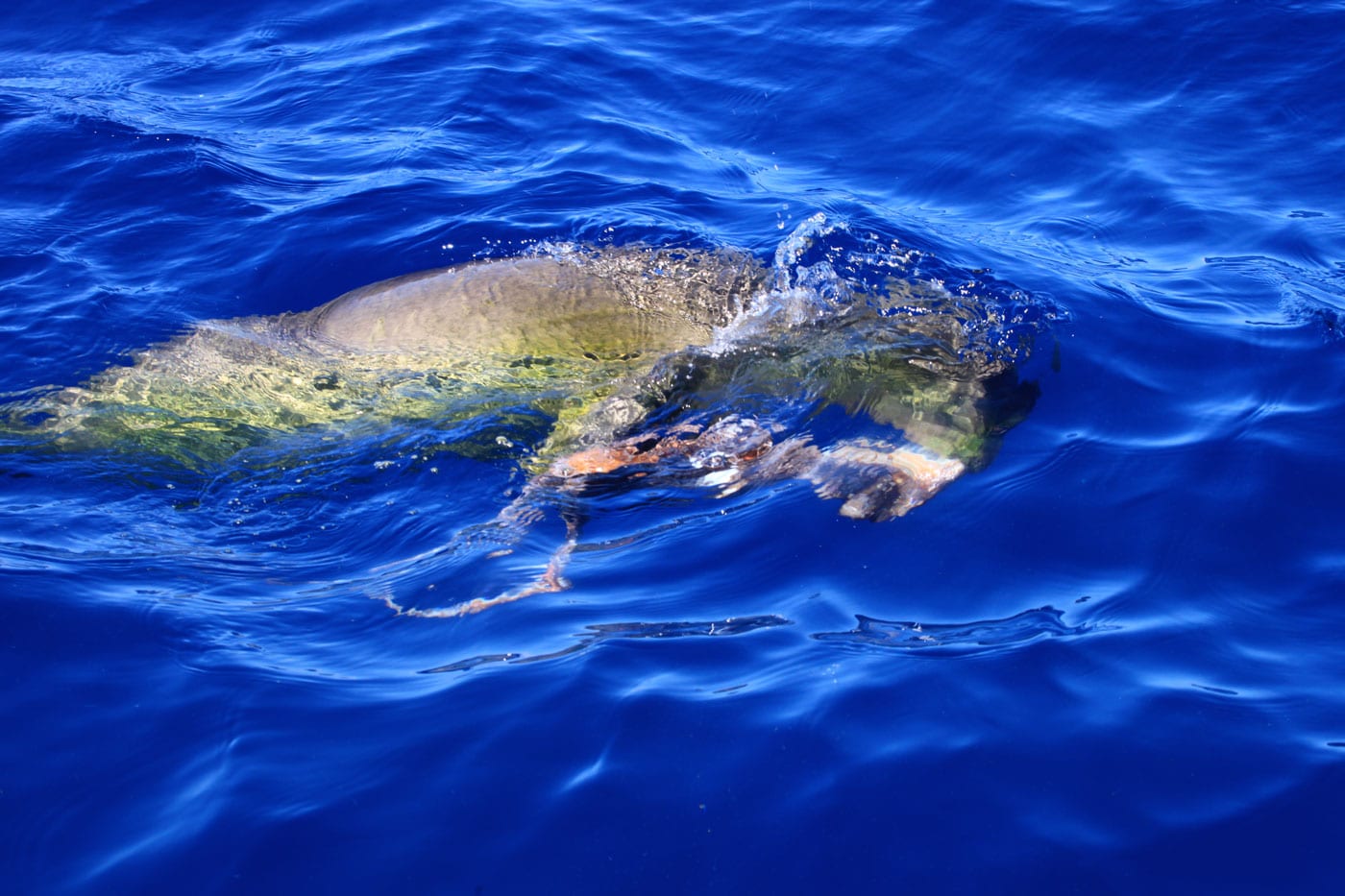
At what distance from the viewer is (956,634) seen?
455 centimetres

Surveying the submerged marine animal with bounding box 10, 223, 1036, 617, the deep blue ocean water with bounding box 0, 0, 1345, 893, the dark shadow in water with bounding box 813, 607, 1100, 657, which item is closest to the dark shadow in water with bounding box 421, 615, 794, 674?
the deep blue ocean water with bounding box 0, 0, 1345, 893

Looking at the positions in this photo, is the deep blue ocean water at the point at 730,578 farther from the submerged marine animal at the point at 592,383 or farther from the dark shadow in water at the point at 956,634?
the submerged marine animal at the point at 592,383

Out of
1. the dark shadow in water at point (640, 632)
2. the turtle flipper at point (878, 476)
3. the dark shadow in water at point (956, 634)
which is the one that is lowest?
the dark shadow in water at point (956, 634)

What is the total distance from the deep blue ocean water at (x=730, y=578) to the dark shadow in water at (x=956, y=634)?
0.02 m

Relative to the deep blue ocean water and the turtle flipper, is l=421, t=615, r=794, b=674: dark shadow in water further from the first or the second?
the turtle flipper

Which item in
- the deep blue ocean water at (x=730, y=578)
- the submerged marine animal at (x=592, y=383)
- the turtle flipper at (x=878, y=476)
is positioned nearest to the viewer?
the deep blue ocean water at (x=730, y=578)

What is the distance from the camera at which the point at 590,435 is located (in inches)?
229

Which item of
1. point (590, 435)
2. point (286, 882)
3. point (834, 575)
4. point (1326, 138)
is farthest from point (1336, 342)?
point (286, 882)

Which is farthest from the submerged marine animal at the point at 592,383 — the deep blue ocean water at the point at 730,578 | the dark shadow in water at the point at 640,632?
the dark shadow in water at the point at 640,632

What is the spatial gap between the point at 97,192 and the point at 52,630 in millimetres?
6133

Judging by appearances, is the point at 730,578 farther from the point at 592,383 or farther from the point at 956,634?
the point at 592,383

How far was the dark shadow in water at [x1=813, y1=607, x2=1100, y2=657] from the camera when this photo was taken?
4461mm

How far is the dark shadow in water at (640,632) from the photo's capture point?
4.46 m

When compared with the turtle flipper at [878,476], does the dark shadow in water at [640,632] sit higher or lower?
lower
